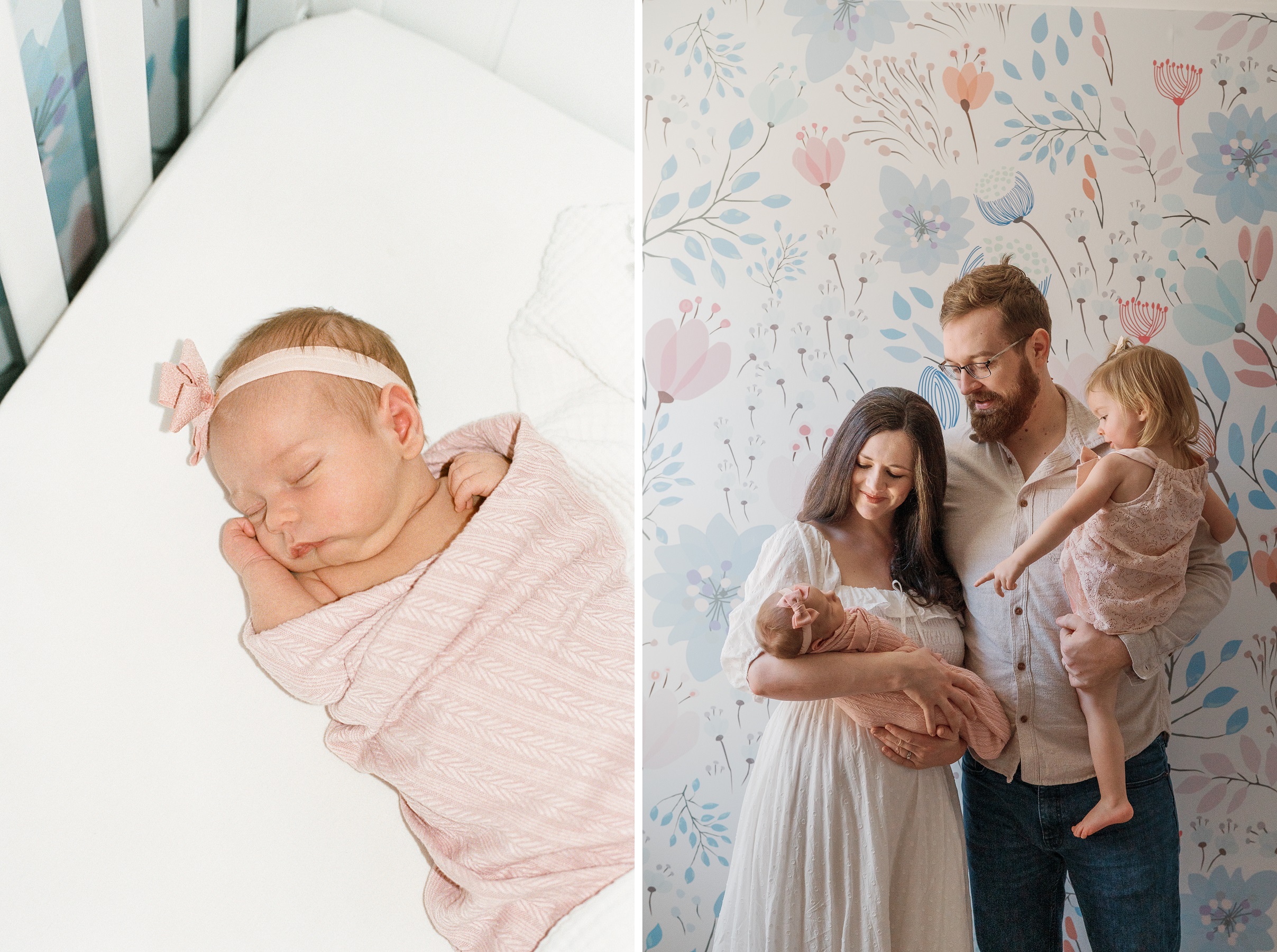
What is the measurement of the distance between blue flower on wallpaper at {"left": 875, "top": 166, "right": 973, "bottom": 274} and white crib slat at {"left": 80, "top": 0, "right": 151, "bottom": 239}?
1120mm

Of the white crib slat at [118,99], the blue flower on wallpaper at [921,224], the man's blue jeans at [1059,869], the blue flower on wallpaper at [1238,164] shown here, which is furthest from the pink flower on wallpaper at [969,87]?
the white crib slat at [118,99]

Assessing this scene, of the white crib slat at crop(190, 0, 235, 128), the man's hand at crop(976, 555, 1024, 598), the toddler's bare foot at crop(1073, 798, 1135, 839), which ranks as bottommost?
the toddler's bare foot at crop(1073, 798, 1135, 839)

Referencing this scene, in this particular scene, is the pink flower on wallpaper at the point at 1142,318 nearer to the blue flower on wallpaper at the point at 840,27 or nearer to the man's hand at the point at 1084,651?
the man's hand at the point at 1084,651

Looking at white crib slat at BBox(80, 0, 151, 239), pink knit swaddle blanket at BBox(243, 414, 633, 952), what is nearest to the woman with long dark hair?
pink knit swaddle blanket at BBox(243, 414, 633, 952)

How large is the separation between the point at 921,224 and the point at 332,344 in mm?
981

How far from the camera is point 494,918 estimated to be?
106 cm

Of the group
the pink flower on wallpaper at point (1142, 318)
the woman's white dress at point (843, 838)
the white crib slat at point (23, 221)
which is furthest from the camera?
the pink flower on wallpaper at point (1142, 318)

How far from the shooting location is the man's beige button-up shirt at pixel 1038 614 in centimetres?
123

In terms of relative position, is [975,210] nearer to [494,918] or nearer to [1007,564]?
[1007,564]

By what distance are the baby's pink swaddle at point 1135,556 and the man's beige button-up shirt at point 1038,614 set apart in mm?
24

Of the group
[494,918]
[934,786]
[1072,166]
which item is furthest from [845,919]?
[1072,166]

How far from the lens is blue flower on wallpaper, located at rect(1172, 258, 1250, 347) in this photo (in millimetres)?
1329

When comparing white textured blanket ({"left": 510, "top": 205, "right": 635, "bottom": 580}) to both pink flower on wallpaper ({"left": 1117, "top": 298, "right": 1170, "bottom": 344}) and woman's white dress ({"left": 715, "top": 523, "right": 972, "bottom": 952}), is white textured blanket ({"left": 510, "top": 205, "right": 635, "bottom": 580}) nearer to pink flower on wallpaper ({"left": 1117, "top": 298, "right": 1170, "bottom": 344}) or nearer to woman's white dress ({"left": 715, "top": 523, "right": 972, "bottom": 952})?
woman's white dress ({"left": 715, "top": 523, "right": 972, "bottom": 952})

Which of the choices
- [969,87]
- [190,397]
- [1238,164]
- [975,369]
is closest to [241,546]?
[190,397]
